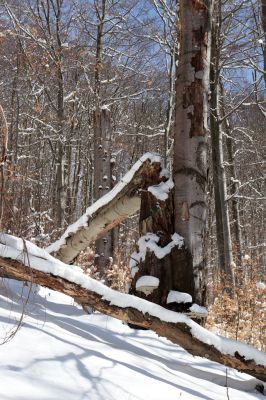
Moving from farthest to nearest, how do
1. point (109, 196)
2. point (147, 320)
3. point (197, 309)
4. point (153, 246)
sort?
point (109, 196), point (153, 246), point (197, 309), point (147, 320)

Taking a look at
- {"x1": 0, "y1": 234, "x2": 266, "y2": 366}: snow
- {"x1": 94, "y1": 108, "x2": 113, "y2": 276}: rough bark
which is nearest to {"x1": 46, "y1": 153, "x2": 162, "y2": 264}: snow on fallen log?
{"x1": 0, "y1": 234, "x2": 266, "y2": 366}: snow

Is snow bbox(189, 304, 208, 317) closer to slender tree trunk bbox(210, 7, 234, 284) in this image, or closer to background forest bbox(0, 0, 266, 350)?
background forest bbox(0, 0, 266, 350)

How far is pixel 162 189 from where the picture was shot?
4.29 meters

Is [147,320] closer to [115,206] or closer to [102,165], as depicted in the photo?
[115,206]

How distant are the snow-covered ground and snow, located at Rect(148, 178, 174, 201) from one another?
134cm

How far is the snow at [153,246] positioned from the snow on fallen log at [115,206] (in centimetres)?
46

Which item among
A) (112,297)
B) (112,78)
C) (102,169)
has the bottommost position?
(112,297)

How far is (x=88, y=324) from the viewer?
3.74m

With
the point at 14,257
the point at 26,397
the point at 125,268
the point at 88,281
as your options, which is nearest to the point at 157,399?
the point at 26,397

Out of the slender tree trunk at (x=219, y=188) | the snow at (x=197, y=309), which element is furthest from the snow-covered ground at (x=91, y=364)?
the slender tree trunk at (x=219, y=188)

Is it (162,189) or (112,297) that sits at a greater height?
(162,189)

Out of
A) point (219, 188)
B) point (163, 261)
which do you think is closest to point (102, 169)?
point (219, 188)

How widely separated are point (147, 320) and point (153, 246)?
1030mm

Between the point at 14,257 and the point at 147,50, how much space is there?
329 inches
